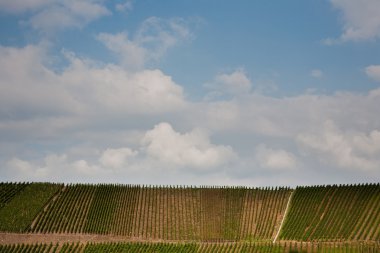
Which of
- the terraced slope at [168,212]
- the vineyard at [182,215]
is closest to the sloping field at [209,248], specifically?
the vineyard at [182,215]

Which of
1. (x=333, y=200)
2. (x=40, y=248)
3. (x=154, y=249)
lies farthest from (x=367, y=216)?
(x=40, y=248)

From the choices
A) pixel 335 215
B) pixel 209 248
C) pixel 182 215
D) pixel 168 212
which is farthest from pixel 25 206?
pixel 335 215

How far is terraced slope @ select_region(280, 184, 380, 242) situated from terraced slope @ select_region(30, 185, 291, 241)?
2448 millimetres

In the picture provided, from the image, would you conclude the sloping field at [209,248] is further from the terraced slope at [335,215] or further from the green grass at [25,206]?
the green grass at [25,206]

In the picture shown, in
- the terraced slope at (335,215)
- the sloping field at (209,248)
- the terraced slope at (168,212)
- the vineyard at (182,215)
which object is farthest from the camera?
the terraced slope at (168,212)

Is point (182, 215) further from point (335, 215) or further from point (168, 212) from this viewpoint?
point (335, 215)

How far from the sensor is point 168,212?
70.7 meters

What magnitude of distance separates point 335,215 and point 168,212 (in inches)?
743

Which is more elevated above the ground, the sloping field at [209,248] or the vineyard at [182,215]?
the vineyard at [182,215]

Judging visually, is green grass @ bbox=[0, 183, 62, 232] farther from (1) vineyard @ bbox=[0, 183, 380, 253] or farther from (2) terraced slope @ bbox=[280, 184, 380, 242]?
(2) terraced slope @ bbox=[280, 184, 380, 242]

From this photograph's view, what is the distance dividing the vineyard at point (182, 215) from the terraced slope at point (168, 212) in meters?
0.11

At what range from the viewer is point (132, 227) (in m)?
67.9

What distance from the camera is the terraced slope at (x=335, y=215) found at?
194ft

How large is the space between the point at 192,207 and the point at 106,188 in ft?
38.7
